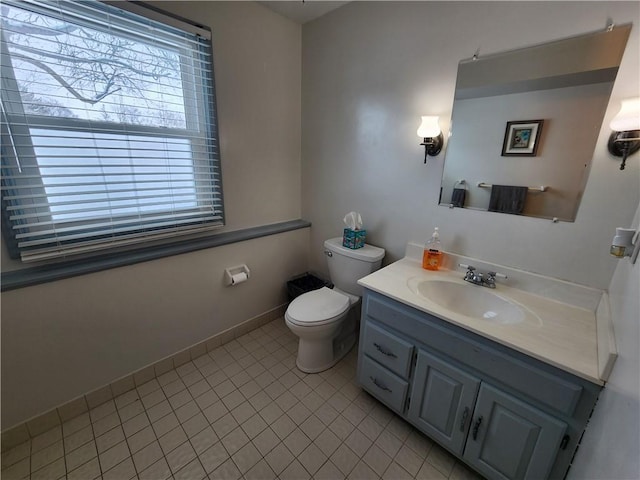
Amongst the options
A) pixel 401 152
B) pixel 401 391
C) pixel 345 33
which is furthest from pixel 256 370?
pixel 345 33

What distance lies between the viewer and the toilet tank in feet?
5.84

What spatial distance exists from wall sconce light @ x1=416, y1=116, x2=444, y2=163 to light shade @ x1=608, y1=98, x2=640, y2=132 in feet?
2.20

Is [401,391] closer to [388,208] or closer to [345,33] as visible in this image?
[388,208]

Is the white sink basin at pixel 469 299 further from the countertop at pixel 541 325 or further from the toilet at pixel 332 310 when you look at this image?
the toilet at pixel 332 310

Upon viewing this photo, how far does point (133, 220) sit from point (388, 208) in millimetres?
1564

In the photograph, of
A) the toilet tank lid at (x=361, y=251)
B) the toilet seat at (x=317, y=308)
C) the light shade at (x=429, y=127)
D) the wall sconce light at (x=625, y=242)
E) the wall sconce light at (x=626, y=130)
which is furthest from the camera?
the toilet tank lid at (x=361, y=251)

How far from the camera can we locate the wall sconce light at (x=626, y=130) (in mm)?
993

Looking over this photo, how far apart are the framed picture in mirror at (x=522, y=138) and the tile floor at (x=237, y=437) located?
1.52m

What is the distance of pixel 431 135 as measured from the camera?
1.46 metres

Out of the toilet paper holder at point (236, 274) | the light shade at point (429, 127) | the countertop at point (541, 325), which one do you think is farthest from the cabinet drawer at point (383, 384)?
the light shade at point (429, 127)

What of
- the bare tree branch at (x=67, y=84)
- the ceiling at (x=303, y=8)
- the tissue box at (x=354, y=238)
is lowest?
the tissue box at (x=354, y=238)

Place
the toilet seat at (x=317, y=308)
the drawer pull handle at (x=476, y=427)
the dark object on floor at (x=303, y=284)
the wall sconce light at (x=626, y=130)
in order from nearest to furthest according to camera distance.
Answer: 1. the wall sconce light at (x=626, y=130)
2. the drawer pull handle at (x=476, y=427)
3. the toilet seat at (x=317, y=308)
4. the dark object on floor at (x=303, y=284)

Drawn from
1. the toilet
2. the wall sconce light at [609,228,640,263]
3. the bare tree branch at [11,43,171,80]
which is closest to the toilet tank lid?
the toilet

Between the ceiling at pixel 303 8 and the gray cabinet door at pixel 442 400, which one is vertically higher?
the ceiling at pixel 303 8
